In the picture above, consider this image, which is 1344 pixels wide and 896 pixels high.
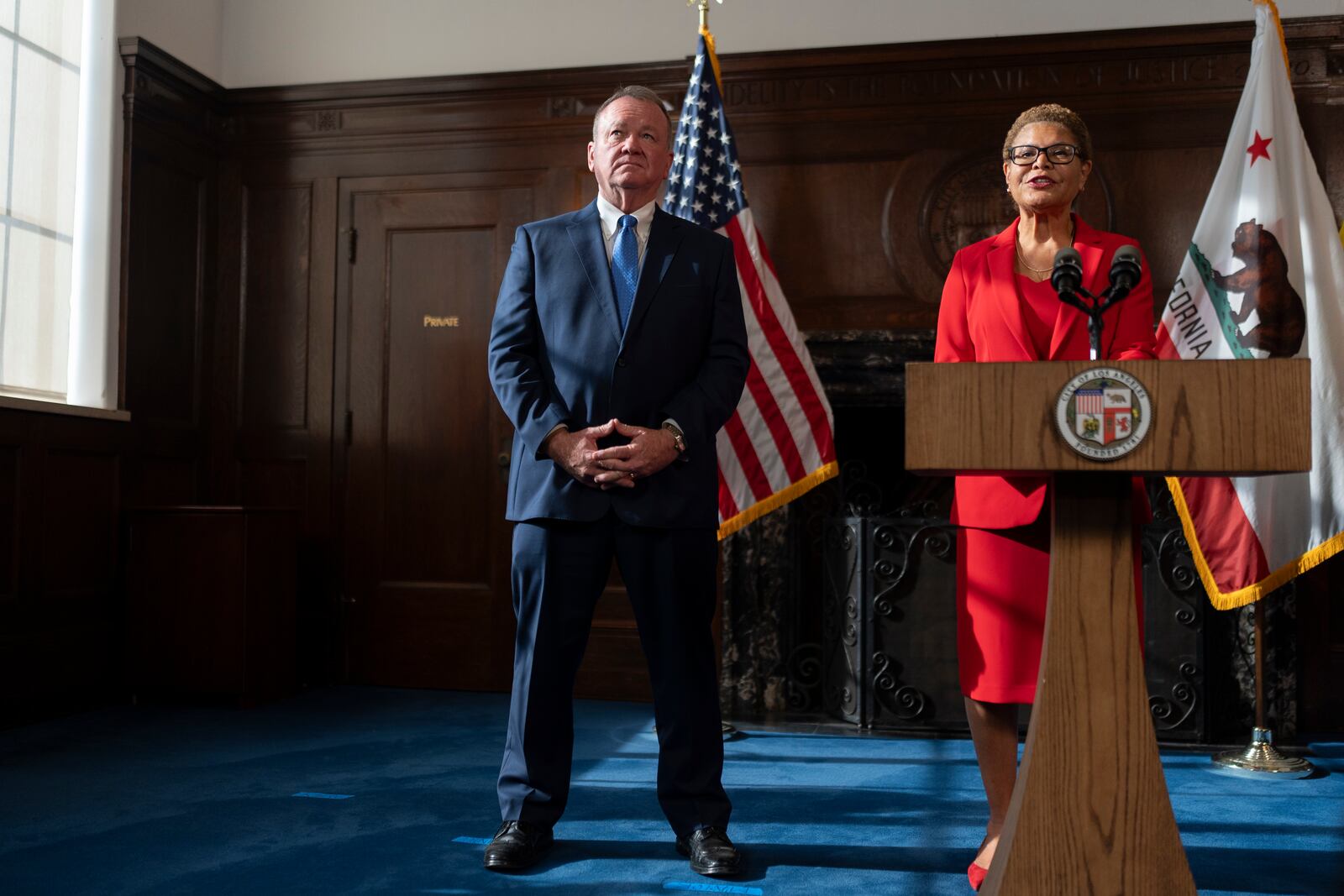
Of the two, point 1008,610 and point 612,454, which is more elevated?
point 612,454

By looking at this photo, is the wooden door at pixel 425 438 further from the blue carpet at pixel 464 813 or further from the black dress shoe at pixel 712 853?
the black dress shoe at pixel 712 853

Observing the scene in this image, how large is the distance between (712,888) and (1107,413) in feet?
4.13

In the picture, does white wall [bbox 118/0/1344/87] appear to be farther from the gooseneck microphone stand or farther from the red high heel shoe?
the red high heel shoe

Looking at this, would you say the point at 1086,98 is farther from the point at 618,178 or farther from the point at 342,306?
the point at 342,306

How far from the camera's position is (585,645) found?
237 centimetres

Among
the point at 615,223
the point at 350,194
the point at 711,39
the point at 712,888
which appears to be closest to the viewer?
the point at 712,888

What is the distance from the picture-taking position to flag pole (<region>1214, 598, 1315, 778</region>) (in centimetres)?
344

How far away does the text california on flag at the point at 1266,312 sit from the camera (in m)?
3.62

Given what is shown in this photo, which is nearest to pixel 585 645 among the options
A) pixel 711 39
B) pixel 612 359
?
pixel 612 359

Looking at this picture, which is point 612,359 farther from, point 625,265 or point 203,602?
point 203,602

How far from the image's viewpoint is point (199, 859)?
2.43 m

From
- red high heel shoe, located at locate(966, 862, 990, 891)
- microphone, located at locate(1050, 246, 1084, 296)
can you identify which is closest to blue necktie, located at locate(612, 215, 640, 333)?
→ microphone, located at locate(1050, 246, 1084, 296)

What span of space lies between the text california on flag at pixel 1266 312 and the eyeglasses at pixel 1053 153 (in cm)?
188

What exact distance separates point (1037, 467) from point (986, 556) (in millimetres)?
581
